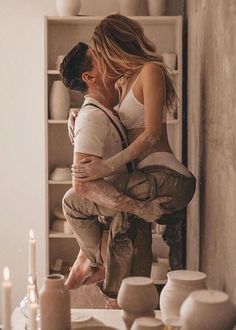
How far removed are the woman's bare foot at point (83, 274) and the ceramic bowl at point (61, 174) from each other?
3.66ft

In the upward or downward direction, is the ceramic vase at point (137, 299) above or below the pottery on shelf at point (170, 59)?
below

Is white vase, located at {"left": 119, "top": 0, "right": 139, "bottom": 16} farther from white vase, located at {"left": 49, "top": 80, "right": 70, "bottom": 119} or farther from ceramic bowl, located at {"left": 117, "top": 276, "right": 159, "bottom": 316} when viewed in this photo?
ceramic bowl, located at {"left": 117, "top": 276, "right": 159, "bottom": 316}

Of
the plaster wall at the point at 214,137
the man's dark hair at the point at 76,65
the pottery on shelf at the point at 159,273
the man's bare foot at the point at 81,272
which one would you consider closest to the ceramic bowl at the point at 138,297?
the plaster wall at the point at 214,137

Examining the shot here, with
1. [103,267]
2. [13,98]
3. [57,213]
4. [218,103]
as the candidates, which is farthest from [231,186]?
[13,98]

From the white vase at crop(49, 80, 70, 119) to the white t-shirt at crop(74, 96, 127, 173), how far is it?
130 centimetres

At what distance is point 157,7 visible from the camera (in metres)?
4.19

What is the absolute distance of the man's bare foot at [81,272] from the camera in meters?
3.04

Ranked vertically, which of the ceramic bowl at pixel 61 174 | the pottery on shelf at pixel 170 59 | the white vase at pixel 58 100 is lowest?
the ceramic bowl at pixel 61 174

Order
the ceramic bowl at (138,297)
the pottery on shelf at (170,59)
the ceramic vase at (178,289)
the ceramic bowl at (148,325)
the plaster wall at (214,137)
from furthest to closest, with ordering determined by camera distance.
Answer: the pottery on shelf at (170,59) < the plaster wall at (214,137) < the ceramic vase at (178,289) < the ceramic bowl at (138,297) < the ceramic bowl at (148,325)

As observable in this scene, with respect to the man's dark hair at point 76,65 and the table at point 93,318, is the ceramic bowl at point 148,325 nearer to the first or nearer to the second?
the table at point 93,318

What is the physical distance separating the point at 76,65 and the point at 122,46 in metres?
0.25

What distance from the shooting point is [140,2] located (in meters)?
4.31

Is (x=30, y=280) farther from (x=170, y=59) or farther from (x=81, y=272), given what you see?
(x=170, y=59)

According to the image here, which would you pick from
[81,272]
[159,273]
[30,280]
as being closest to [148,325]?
[30,280]
